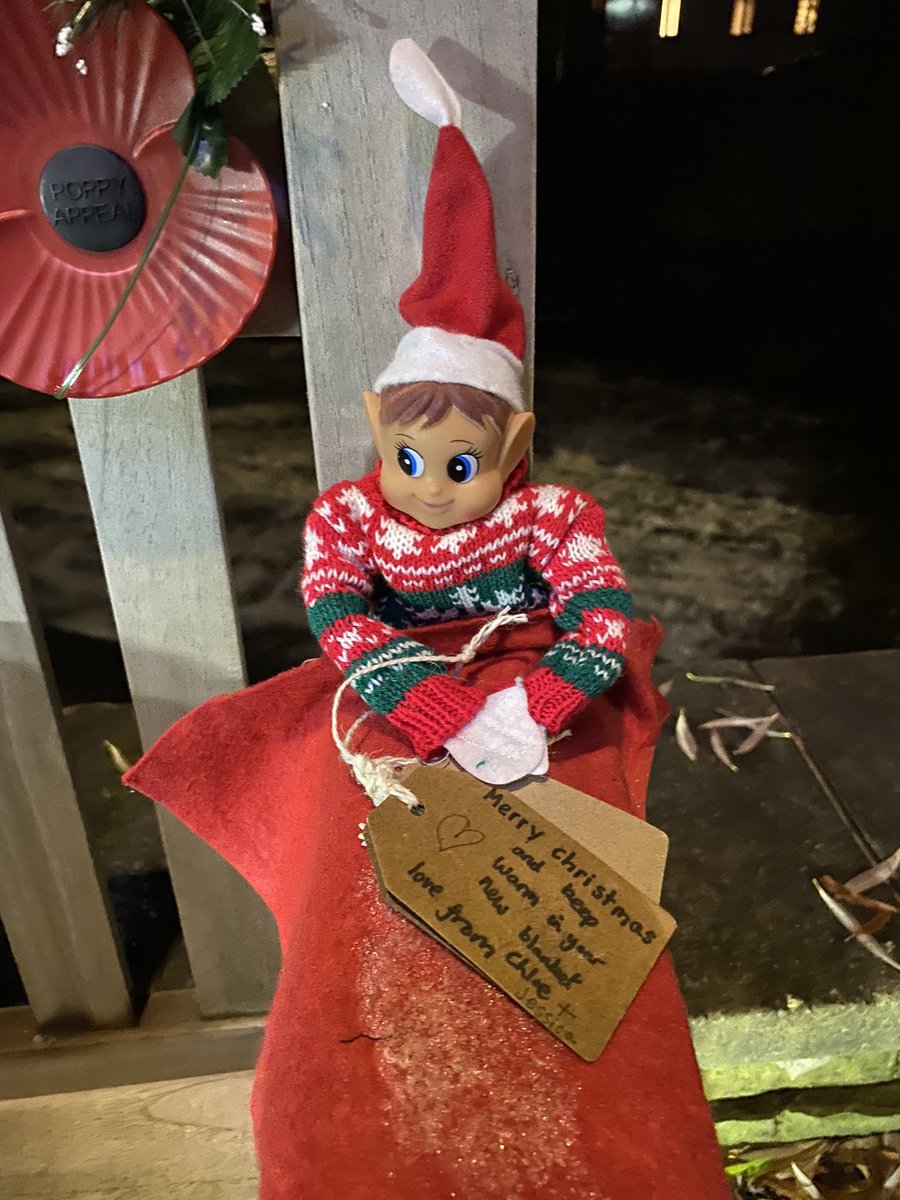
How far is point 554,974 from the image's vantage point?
42 cm

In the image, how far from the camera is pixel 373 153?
0.60m

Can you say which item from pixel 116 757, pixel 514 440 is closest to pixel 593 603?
pixel 514 440

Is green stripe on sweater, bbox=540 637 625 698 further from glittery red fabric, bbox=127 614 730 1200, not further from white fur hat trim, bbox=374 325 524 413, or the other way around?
white fur hat trim, bbox=374 325 524 413

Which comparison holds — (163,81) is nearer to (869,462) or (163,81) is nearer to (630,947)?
(630,947)

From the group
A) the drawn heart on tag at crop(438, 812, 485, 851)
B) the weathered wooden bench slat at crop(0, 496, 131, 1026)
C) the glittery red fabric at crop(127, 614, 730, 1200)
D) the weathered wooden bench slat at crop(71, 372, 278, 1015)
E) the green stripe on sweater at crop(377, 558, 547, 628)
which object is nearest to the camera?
the glittery red fabric at crop(127, 614, 730, 1200)

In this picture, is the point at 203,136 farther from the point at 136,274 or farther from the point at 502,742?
the point at 502,742

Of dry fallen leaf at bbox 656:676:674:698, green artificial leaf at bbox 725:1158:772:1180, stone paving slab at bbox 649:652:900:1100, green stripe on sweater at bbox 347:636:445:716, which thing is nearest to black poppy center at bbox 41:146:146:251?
green stripe on sweater at bbox 347:636:445:716

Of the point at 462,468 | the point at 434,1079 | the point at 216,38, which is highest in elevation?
the point at 216,38

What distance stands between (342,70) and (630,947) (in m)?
0.57

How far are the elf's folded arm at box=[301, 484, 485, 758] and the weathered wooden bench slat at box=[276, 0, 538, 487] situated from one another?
0.14 m

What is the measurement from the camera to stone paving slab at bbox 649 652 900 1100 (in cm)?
85

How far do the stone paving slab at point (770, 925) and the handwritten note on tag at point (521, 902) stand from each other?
0.48 meters

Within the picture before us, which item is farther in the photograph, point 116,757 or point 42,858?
point 116,757

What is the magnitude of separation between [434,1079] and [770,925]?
65 centimetres
